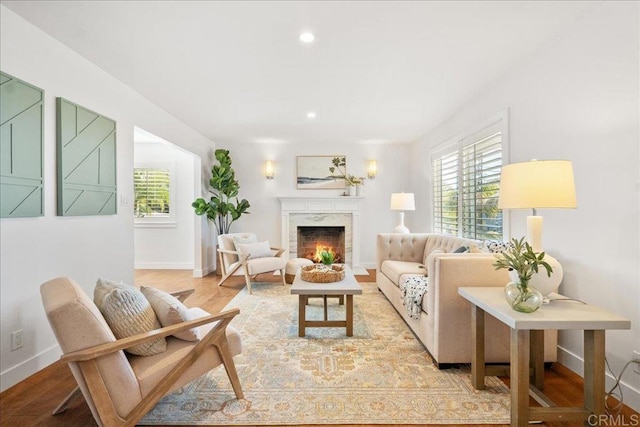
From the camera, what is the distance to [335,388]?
207cm

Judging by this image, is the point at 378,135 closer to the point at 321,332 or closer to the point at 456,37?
the point at 456,37

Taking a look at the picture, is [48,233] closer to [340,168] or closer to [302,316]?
[302,316]

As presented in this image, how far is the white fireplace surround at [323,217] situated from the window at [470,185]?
60.8 inches

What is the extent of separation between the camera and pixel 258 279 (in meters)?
5.30

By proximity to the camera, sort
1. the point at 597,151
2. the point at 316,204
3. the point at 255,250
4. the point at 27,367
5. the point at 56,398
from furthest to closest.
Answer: the point at 316,204
the point at 255,250
the point at 27,367
the point at 597,151
the point at 56,398

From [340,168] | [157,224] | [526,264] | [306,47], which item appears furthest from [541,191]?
[157,224]

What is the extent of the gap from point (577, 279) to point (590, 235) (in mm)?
345

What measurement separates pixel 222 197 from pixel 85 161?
314 centimetres

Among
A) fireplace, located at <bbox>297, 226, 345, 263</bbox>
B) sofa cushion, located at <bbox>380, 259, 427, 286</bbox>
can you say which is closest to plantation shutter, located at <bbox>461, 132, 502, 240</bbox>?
sofa cushion, located at <bbox>380, 259, 427, 286</bbox>

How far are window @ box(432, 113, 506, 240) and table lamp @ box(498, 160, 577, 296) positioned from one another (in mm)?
1505

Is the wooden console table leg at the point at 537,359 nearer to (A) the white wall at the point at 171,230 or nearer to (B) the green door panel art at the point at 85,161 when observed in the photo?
(B) the green door panel art at the point at 85,161

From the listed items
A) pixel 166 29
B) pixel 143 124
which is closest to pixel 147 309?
pixel 166 29

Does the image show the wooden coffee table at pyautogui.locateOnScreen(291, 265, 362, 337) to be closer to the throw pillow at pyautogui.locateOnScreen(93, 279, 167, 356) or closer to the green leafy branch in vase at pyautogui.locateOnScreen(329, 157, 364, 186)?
the throw pillow at pyautogui.locateOnScreen(93, 279, 167, 356)

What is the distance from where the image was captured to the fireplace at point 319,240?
6.16 meters
